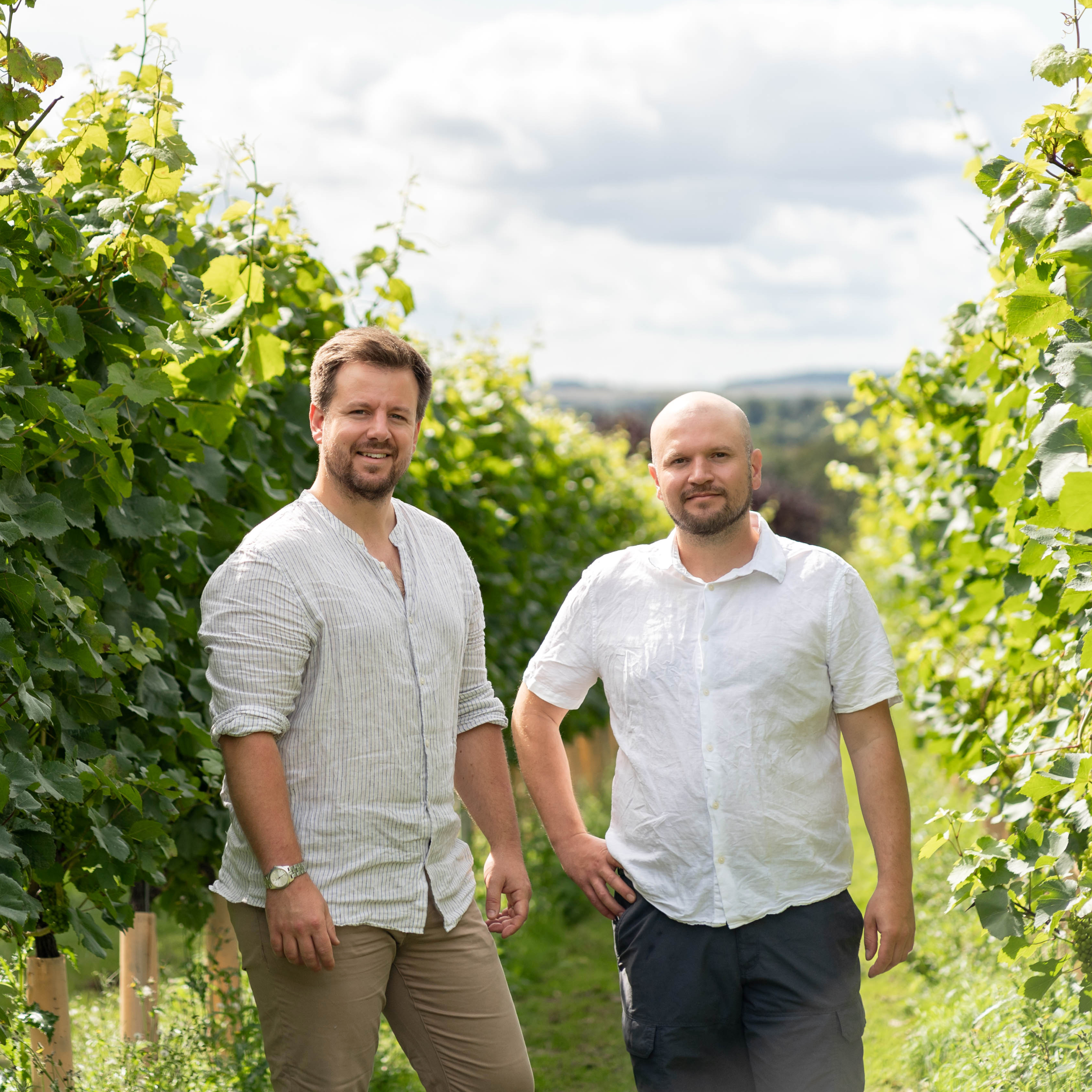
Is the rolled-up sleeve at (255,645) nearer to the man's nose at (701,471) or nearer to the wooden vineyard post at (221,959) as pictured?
the man's nose at (701,471)

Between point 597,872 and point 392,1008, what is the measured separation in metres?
0.55

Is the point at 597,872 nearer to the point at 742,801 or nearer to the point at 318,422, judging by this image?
the point at 742,801

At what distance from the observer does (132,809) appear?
286cm

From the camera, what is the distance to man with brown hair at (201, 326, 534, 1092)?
251 cm

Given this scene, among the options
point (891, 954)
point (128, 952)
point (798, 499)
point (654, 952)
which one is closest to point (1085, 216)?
point (891, 954)

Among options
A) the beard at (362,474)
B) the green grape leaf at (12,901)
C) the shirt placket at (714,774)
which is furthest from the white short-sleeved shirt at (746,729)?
the green grape leaf at (12,901)

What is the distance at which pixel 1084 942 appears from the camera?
2885mm

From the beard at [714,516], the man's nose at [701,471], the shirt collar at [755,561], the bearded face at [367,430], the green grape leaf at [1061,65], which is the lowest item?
the shirt collar at [755,561]

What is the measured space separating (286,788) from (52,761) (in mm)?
468

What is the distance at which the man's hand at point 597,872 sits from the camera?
2.92 m

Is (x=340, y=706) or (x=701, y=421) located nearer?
(x=340, y=706)

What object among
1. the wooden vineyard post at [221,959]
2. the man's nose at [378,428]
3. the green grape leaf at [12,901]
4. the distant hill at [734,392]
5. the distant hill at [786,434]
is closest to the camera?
the green grape leaf at [12,901]

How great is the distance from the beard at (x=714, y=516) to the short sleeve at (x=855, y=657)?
0.27 m

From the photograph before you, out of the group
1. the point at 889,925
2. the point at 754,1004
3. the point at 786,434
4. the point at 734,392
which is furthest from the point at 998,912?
the point at 734,392
